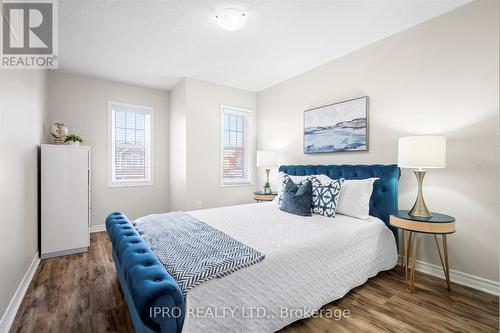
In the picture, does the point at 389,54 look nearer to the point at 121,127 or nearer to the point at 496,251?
the point at 496,251

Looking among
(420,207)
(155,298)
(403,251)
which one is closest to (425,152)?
(420,207)

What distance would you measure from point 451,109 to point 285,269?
2198mm

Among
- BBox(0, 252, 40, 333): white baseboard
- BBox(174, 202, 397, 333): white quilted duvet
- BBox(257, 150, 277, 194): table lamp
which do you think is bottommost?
BBox(0, 252, 40, 333): white baseboard

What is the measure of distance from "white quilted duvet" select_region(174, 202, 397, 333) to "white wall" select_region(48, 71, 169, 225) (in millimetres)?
2243

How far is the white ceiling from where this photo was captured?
7.12ft

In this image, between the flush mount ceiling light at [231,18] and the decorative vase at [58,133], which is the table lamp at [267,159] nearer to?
the flush mount ceiling light at [231,18]

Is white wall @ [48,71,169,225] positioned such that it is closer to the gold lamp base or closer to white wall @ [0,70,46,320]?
white wall @ [0,70,46,320]

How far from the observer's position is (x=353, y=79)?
3021mm

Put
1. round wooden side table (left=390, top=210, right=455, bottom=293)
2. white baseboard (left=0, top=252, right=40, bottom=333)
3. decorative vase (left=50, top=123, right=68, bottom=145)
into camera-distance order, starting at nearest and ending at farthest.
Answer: white baseboard (left=0, top=252, right=40, bottom=333) < round wooden side table (left=390, top=210, right=455, bottom=293) < decorative vase (left=50, top=123, right=68, bottom=145)

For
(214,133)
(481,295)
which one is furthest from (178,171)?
(481,295)

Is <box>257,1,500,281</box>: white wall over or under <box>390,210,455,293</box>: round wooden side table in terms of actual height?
over

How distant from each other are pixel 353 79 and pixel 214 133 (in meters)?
2.38

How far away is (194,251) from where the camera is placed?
1555 mm

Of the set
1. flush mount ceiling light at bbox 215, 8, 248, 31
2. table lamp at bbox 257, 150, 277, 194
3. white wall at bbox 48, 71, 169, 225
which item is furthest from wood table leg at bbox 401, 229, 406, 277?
white wall at bbox 48, 71, 169, 225
